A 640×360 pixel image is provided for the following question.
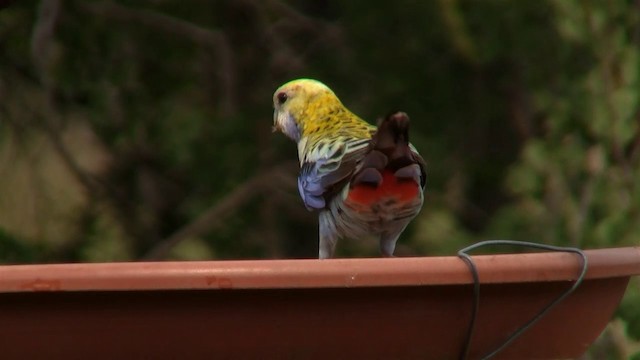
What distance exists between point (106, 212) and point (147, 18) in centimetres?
91

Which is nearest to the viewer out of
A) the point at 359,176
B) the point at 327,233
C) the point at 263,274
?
the point at 263,274

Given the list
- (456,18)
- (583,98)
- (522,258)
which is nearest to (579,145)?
(583,98)

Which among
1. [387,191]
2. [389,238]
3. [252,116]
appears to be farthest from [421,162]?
[252,116]

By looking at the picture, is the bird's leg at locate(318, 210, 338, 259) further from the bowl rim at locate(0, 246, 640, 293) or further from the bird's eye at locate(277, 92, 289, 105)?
the bowl rim at locate(0, 246, 640, 293)

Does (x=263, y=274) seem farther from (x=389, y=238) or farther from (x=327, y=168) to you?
(x=389, y=238)

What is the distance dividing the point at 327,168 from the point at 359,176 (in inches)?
8.9

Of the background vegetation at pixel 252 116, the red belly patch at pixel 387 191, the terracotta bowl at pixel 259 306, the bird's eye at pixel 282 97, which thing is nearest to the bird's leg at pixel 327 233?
the red belly patch at pixel 387 191

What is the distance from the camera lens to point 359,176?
8.25ft

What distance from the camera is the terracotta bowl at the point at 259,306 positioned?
156 cm

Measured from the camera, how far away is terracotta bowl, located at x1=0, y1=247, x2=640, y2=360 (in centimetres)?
156

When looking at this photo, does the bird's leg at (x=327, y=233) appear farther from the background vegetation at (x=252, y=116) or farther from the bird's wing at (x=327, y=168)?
the background vegetation at (x=252, y=116)

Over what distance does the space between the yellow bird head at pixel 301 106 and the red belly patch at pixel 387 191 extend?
75 cm

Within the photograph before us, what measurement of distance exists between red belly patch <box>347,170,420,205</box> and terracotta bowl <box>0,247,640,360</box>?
0.76m

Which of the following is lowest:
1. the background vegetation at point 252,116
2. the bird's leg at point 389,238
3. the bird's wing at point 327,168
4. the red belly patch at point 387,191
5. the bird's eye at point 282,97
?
the background vegetation at point 252,116
